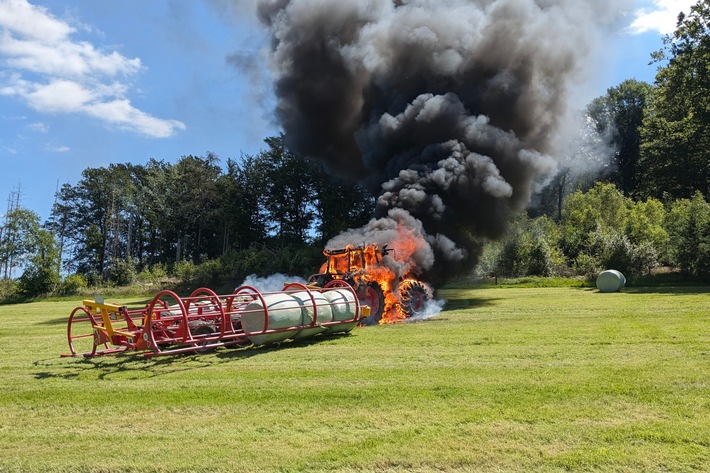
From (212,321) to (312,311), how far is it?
203cm

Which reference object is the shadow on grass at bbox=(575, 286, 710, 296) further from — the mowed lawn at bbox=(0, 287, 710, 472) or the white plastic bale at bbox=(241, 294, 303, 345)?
the white plastic bale at bbox=(241, 294, 303, 345)

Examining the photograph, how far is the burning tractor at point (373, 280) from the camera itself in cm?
1448

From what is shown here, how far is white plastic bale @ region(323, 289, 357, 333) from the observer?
11.8 metres

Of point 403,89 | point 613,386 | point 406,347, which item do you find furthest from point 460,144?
point 613,386

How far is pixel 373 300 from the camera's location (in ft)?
48.0

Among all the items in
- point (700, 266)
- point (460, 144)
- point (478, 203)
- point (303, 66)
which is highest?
point (303, 66)

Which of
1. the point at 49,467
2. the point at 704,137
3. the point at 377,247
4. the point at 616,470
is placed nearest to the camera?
the point at 616,470

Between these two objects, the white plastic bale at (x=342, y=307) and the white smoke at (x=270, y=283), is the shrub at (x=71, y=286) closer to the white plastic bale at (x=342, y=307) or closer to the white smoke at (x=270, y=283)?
the white smoke at (x=270, y=283)

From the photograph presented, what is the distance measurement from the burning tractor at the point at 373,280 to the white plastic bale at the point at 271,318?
3531 millimetres

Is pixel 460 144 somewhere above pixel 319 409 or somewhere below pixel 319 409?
above

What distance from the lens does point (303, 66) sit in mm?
24953

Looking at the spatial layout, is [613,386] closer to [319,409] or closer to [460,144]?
[319,409]

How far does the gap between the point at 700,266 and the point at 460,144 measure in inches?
695

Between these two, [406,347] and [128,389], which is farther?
[406,347]
